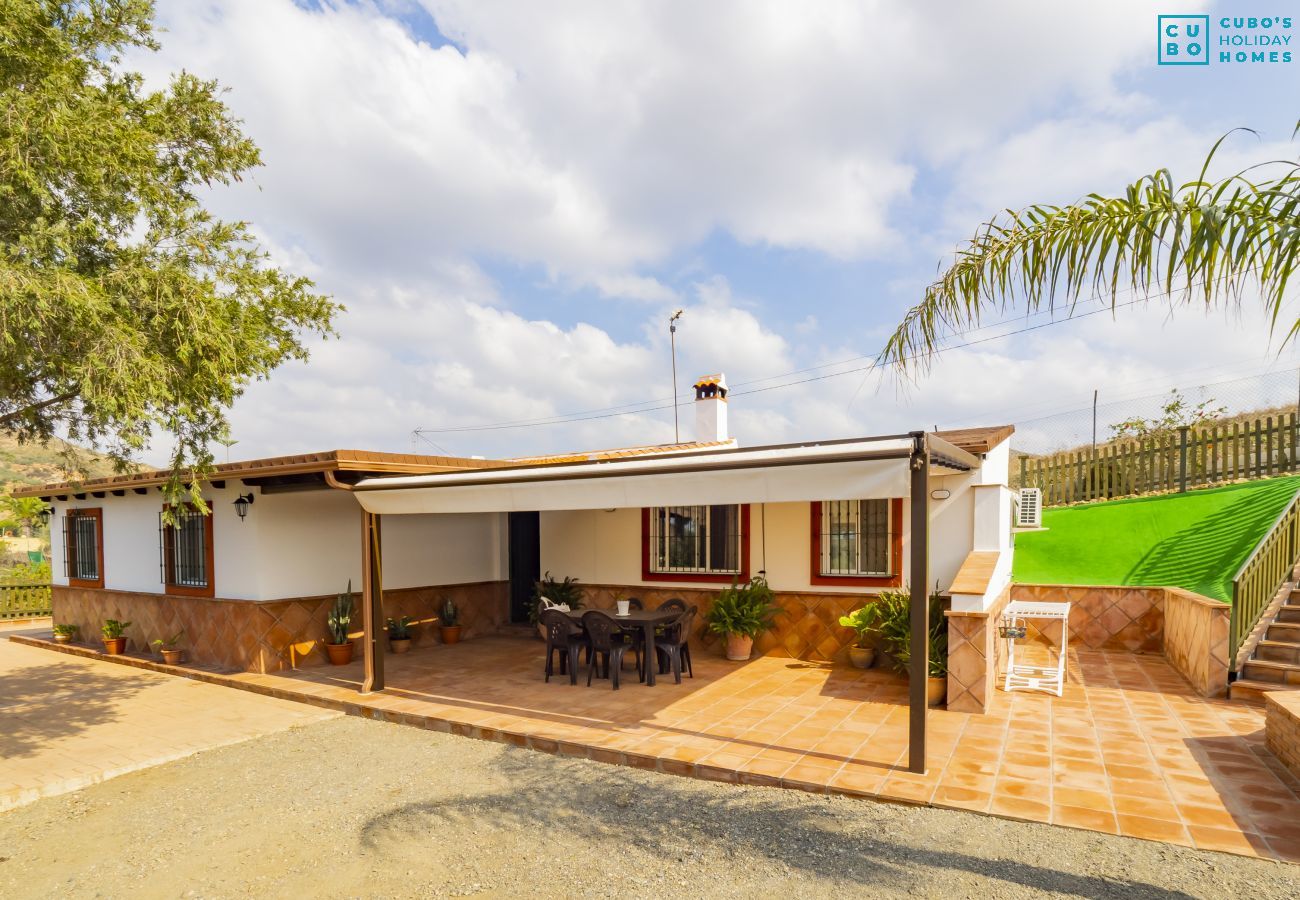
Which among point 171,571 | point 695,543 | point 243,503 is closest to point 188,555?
point 171,571

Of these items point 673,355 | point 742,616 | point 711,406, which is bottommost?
point 742,616

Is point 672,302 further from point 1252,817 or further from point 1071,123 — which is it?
point 1252,817

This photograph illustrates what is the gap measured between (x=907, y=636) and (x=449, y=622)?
7573mm

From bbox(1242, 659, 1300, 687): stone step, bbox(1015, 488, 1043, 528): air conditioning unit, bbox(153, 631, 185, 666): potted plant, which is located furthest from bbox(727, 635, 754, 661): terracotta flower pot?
bbox(153, 631, 185, 666): potted plant

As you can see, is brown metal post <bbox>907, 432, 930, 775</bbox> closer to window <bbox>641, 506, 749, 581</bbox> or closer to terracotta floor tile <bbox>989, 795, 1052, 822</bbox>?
terracotta floor tile <bbox>989, 795, 1052, 822</bbox>

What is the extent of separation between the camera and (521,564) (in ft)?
44.1

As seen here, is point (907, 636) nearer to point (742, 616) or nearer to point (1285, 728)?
point (742, 616)

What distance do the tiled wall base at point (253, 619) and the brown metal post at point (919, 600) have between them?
850 centimetres

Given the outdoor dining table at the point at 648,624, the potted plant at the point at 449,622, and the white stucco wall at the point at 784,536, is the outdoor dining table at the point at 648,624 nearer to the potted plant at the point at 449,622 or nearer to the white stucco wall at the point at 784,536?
the white stucco wall at the point at 784,536

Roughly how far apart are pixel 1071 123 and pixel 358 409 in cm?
2813

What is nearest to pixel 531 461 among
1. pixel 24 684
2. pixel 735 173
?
pixel 735 173

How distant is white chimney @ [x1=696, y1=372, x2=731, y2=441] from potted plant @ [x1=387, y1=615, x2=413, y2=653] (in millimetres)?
7720

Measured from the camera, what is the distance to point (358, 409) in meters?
29.1

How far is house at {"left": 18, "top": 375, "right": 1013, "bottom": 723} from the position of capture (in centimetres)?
684
